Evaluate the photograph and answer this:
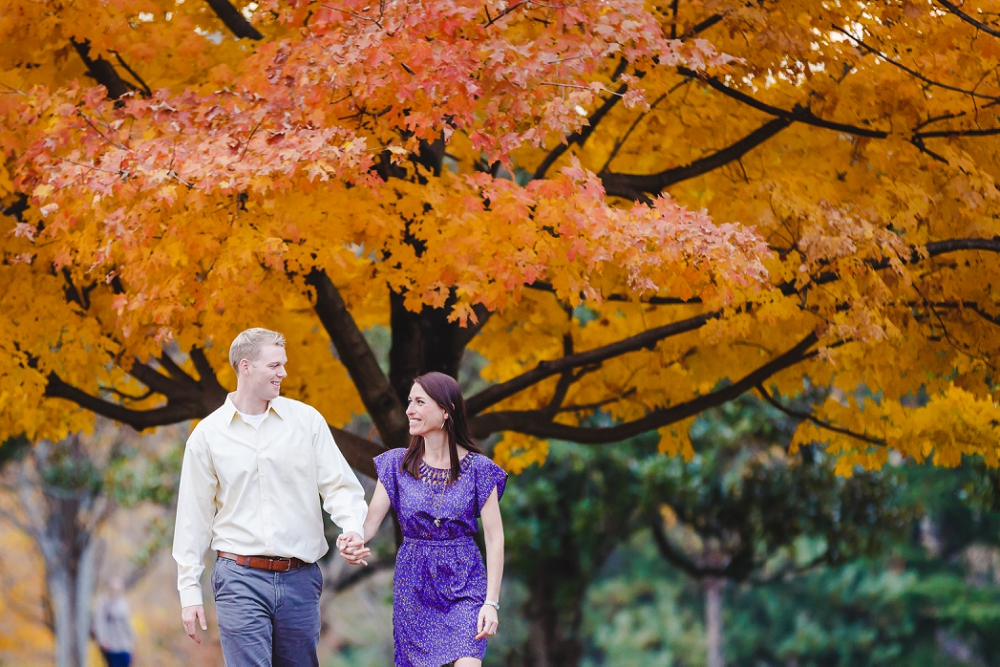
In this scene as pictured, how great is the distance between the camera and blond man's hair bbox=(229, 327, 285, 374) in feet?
13.7

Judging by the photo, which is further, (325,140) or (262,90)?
(262,90)

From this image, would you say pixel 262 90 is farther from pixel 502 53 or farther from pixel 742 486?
pixel 742 486

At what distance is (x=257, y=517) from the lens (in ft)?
13.7

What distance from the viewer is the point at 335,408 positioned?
9516 mm

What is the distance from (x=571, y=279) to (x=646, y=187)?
233 cm

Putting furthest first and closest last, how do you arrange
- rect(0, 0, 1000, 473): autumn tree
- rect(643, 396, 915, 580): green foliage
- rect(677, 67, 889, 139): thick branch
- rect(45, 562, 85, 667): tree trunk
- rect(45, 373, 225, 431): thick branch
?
1. rect(45, 562, 85, 667): tree trunk
2. rect(643, 396, 915, 580): green foliage
3. rect(45, 373, 225, 431): thick branch
4. rect(677, 67, 889, 139): thick branch
5. rect(0, 0, 1000, 473): autumn tree

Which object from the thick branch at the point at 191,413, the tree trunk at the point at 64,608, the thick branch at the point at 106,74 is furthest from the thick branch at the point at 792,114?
the tree trunk at the point at 64,608

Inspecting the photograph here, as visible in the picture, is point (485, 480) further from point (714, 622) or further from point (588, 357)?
point (714, 622)

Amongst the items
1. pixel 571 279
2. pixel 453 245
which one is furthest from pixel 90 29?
pixel 571 279

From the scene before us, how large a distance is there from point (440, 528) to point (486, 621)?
1.42ft

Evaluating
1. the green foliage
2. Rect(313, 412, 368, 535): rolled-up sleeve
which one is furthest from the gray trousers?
the green foliage

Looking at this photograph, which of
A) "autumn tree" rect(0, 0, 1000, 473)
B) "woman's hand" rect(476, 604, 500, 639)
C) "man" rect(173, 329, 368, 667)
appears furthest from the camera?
"autumn tree" rect(0, 0, 1000, 473)

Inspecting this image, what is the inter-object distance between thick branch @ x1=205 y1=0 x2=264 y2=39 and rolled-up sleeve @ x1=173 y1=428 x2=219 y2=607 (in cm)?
430

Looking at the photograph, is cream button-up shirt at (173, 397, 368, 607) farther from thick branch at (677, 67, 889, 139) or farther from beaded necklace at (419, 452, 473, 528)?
thick branch at (677, 67, 889, 139)
